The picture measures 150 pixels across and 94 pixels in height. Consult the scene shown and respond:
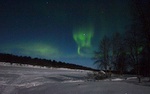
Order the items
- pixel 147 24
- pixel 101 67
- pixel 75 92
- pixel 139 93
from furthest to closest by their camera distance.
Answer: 1. pixel 101 67
2. pixel 147 24
3. pixel 75 92
4. pixel 139 93

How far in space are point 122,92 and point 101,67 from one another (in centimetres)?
3146

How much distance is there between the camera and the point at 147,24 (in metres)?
17.7

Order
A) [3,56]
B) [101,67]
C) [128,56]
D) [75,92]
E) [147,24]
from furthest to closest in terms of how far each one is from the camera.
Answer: [3,56] < [101,67] < [128,56] < [147,24] < [75,92]

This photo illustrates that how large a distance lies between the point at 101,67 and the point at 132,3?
81.6 ft

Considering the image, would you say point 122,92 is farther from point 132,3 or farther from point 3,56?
point 3,56

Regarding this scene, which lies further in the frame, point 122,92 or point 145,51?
point 145,51

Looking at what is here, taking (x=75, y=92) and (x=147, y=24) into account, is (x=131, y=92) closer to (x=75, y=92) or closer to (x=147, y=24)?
(x=75, y=92)

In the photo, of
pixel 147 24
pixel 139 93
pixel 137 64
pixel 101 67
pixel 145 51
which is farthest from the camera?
pixel 101 67

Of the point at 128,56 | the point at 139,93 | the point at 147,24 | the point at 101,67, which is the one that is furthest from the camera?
the point at 101,67

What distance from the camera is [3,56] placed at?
53156mm

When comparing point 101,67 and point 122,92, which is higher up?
point 101,67

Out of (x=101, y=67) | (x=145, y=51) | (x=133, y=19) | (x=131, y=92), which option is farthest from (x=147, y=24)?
(x=101, y=67)

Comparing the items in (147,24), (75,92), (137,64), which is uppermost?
(147,24)

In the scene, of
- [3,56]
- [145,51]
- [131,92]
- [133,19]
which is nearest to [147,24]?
[133,19]
